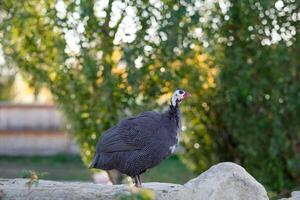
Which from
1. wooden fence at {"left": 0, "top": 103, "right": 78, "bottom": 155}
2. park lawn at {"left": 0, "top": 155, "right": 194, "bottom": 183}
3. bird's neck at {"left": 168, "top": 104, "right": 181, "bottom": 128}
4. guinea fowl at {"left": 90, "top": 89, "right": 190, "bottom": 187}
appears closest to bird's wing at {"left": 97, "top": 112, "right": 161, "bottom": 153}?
guinea fowl at {"left": 90, "top": 89, "right": 190, "bottom": 187}

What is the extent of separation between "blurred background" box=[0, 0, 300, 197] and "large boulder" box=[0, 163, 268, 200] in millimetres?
2581

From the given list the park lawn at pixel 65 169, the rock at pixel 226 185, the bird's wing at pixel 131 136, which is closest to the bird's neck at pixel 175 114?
the bird's wing at pixel 131 136

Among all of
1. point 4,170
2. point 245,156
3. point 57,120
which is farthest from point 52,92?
point 57,120

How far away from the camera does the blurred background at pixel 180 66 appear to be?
862 centimetres

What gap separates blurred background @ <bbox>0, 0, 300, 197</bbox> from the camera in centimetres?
862

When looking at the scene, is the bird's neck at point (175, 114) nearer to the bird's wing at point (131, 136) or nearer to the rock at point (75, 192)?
the bird's wing at point (131, 136)

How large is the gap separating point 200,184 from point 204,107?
14.6 ft

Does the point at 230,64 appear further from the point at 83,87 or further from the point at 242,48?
the point at 83,87

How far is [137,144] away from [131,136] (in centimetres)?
8

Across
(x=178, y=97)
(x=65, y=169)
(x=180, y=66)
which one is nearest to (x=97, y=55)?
(x=180, y=66)

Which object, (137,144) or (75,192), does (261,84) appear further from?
(75,192)

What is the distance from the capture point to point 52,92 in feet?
31.2

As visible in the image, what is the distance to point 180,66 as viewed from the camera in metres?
9.12

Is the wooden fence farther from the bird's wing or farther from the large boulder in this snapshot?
the large boulder
